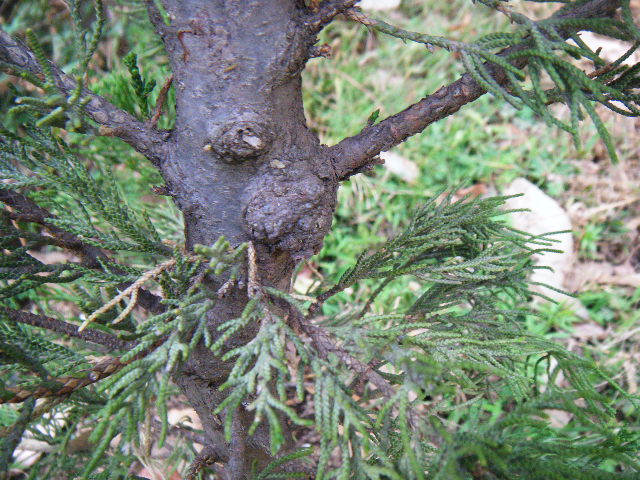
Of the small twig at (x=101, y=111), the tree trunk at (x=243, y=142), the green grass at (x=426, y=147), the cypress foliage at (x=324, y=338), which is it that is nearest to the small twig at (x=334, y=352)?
the cypress foliage at (x=324, y=338)

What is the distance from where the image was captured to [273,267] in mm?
1113

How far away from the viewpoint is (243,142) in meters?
0.95

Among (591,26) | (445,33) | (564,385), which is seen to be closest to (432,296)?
(591,26)

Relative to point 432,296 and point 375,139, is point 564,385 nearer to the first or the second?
point 432,296

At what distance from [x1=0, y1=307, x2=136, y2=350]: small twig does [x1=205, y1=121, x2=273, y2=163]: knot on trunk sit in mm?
473

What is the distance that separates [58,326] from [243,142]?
0.55 m

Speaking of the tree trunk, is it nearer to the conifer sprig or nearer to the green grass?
the conifer sprig

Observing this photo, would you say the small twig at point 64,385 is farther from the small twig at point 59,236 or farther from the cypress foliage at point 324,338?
the small twig at point 59,236

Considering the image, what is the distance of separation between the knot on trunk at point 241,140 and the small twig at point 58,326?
0.47 metres

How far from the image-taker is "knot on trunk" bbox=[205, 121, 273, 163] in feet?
3.09

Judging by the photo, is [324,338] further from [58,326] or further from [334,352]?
[58,326]

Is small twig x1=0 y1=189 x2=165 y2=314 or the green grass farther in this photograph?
the green grass

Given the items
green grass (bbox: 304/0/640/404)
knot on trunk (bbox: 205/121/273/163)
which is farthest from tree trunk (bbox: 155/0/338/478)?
green grass (bbox: 304/0/640/404)

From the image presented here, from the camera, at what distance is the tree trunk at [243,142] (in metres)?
0.92
